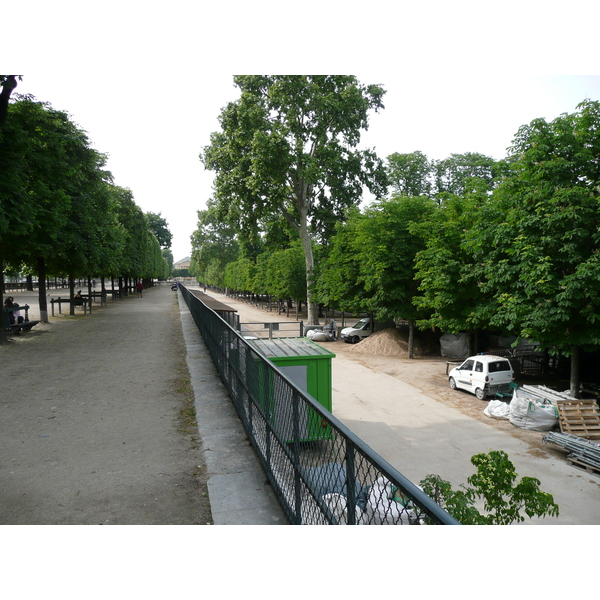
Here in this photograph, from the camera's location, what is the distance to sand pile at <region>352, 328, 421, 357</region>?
25.3 metres

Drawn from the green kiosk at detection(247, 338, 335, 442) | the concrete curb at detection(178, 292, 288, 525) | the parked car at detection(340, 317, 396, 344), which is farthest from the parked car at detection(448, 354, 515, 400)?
the parked car at detection(340, 317, 396, 344)

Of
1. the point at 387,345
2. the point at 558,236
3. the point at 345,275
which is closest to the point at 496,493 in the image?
the point at 558,236

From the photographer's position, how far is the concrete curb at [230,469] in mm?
4148

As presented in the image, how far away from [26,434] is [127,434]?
Result: 1435 mm

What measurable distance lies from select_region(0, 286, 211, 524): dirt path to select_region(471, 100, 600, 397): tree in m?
9.35

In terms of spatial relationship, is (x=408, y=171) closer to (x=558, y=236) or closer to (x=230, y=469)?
(x=558, y=236)

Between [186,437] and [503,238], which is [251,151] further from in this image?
[186,437]

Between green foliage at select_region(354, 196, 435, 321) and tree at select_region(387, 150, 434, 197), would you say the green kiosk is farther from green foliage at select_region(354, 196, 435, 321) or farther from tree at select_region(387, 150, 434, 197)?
tree at select_region(387, 150, 434, 197)

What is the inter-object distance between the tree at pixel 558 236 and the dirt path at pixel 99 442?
30.7 ft

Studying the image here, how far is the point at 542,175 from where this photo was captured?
1278 centimetres

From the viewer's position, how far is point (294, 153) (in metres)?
28.5

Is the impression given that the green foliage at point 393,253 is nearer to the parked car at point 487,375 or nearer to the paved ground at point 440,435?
the paved ground at point 440,435

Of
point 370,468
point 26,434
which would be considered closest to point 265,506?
point 370,468

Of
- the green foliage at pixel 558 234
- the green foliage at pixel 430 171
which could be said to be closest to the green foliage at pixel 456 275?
the green foliage at pixel 558 234
